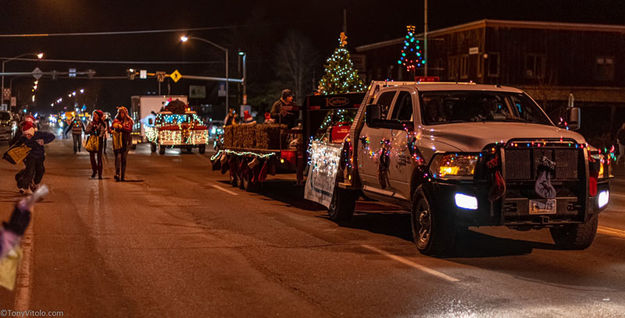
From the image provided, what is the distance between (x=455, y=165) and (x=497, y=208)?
A: 68 cm

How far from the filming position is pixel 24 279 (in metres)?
8.54

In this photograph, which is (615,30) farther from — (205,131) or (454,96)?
(454,96)

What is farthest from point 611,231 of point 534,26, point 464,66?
point 534,26

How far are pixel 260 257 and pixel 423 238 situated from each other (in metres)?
1.96

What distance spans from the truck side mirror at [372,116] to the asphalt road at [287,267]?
1559mm

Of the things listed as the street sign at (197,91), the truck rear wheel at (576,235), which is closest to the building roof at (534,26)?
the truck rear wheel at (576,235)

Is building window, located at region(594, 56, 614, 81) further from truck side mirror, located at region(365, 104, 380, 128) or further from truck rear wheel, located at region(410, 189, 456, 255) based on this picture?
truck rear wheel, located at region(410, 189, 456, 255)

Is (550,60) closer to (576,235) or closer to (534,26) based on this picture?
(534,26)

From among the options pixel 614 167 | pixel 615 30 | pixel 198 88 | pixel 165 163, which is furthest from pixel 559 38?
pixel 198 88

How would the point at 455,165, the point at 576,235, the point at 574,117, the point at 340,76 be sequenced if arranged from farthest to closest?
the point at 340,76, the point at 574,117, the point at 576,235, the point at 455,165

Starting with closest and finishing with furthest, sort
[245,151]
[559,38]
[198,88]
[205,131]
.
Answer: [245,151] → [205,131] → [559,38] → [198,88]

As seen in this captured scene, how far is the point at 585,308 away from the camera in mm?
7332

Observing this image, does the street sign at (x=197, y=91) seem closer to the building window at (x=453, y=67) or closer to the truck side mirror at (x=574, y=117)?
the building window at (x=453, y=67)

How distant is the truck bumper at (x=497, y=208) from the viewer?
9359 mm
